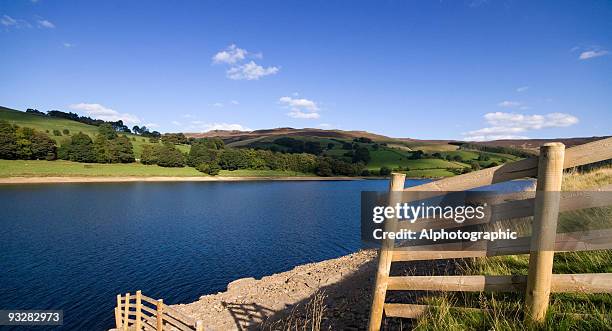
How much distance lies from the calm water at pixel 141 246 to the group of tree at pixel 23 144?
41411 mm

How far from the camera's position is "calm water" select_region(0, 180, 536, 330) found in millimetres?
22906

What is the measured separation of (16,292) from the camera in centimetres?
2255

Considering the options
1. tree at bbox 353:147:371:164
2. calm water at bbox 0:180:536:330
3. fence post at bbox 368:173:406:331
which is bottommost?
calm water at bbox 0:180:536:330

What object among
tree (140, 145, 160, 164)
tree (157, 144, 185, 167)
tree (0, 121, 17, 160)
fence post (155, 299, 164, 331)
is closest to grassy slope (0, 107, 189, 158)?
tree (140, 145, 160, 164)

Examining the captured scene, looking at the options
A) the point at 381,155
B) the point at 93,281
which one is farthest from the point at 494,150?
the point at 93,281

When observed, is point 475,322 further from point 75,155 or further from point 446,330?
point 75,155

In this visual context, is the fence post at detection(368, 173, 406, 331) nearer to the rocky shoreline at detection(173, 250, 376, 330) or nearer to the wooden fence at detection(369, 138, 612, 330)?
the wooden fence at detection(369, 138, 612, 330)

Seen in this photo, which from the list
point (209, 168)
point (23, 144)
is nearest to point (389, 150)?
point (209, 168)

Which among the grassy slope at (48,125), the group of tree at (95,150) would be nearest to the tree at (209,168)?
the grassy slope at (48,125)

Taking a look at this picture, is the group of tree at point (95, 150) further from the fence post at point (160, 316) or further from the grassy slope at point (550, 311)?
the grassy slope at point (550, 311)

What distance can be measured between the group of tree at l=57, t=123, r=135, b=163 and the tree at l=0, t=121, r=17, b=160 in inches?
458

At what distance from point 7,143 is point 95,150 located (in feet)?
73.1

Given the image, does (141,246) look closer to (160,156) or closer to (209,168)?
(209,168)

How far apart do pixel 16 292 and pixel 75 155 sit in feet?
335
